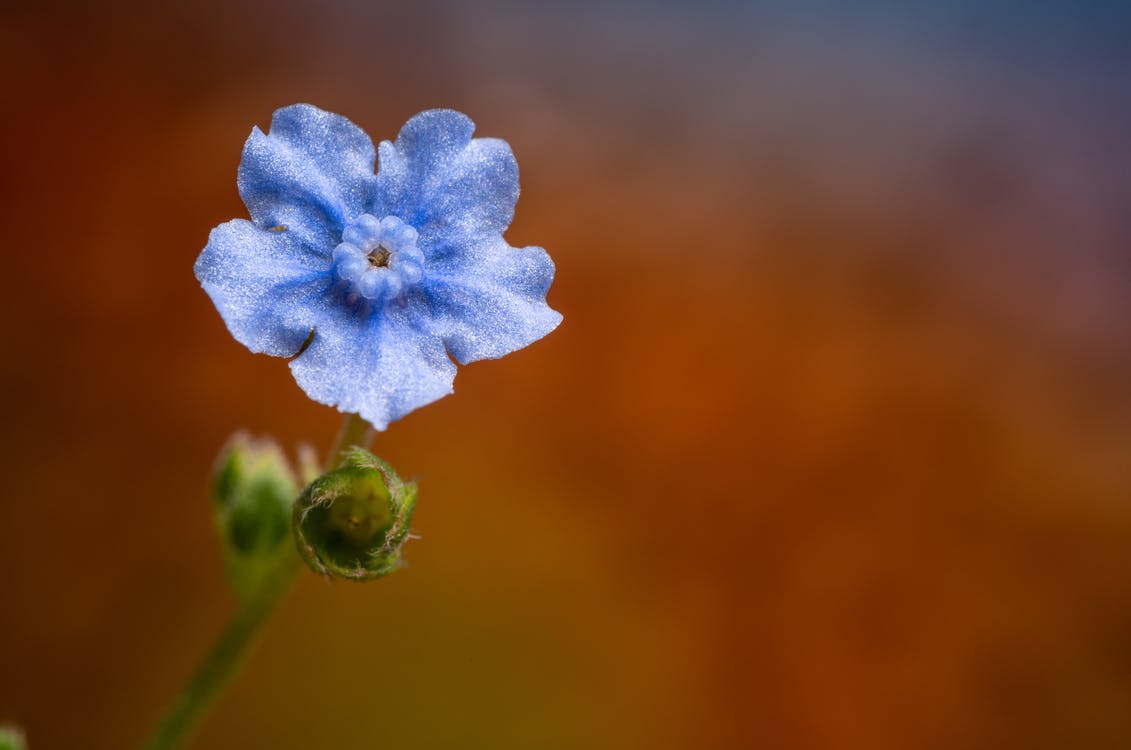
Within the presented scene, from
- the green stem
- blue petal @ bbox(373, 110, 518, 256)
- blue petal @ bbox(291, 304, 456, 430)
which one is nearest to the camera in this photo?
blue petal @ bbox(291, 304, 456, 430)

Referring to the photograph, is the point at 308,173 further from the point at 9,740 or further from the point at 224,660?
the point at 9,740

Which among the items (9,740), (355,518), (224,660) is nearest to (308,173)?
(355,518)

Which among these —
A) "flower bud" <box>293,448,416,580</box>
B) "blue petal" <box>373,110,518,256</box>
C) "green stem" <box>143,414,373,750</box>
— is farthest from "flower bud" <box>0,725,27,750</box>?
"blue petal" <box>373,110,518,256</box>

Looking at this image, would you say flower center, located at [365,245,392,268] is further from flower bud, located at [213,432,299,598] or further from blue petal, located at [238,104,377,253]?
flower bud, located at [213,432,299,598]

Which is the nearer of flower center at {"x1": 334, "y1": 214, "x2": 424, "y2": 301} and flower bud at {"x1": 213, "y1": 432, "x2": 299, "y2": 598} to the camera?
flower center at {"x1": 334, "y1": 214, "x2": 424, "y2": 301}

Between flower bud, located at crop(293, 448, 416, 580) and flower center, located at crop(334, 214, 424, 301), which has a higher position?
flower center, located at crop(334, 214, 424, 301)

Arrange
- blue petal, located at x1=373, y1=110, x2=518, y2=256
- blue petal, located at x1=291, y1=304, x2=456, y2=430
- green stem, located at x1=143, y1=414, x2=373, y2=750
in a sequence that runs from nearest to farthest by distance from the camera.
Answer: blue petal, located at x1=291, y1=304, x2=456, y2=430 → blue petal, located at x1=373, y1=110, x2=518, y2=256 → green stem, located at x1=143, y1=414, x2=373, y2=750

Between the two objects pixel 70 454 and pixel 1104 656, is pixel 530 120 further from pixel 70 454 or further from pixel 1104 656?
pixel 1104 656

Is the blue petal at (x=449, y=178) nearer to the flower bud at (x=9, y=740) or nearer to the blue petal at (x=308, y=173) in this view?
the blue petal at (x=308, y=173)
